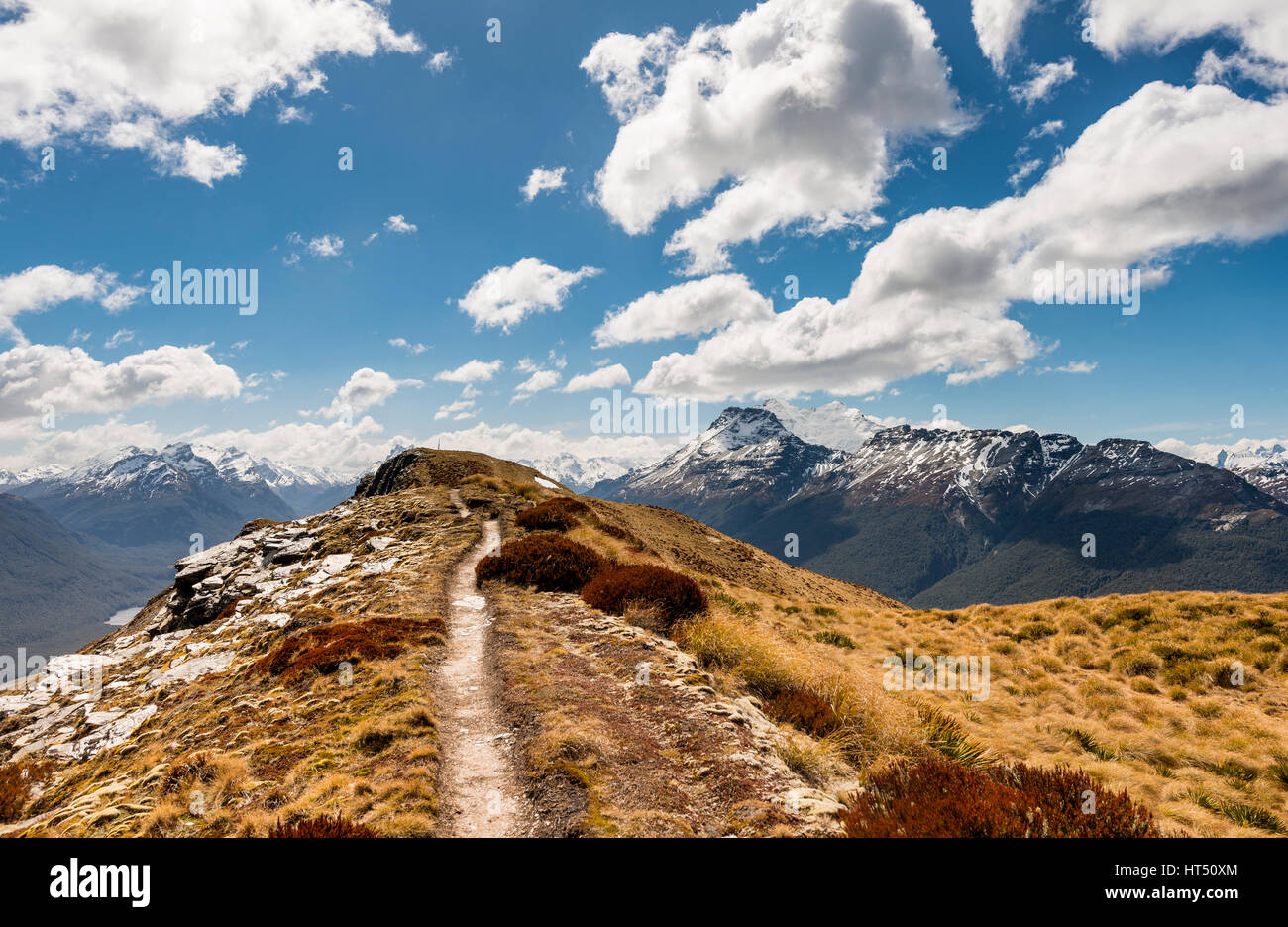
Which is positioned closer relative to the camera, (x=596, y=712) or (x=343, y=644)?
(x=596, y=712)

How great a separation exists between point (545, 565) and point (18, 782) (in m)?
16.1

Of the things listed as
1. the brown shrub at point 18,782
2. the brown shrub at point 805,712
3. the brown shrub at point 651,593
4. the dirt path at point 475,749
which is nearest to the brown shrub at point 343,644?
the dirt path at point 475,749

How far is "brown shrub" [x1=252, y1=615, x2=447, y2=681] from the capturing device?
1464 centimetres

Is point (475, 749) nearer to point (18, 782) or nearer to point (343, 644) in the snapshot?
point (343, 644)

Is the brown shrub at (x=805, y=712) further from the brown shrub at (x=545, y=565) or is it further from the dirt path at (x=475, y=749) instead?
the brown shrub at (x=545, y=565)

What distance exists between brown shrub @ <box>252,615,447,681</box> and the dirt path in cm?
119

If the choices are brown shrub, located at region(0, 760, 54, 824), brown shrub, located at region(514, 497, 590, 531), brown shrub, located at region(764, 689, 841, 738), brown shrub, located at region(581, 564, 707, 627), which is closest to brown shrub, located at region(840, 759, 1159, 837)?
brown shrub, located at region(764, 689, 841, 738)

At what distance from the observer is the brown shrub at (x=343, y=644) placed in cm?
1464

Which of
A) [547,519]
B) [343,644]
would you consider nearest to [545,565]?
[343,644]

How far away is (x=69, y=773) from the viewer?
14430mm

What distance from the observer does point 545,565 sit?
23.7 metres

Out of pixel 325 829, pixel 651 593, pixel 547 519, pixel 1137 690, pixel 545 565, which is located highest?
pixel 547 519
